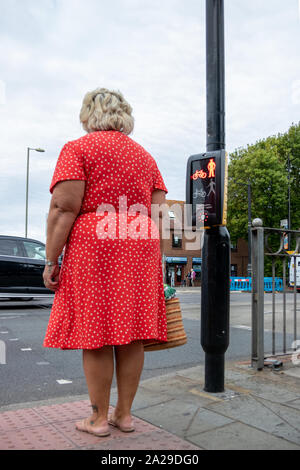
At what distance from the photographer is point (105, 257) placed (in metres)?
2.45

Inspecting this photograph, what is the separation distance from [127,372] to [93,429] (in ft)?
1.19

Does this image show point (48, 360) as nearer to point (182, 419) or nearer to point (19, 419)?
point (19, 419)

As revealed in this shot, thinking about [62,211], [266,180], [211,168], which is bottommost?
[62,211]

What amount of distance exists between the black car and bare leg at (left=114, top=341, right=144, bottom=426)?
8453mm

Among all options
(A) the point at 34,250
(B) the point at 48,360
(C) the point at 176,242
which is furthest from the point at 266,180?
(B) the point at 48,360

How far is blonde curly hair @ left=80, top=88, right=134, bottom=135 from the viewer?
8.52 feet

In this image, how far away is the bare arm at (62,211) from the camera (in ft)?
7.98

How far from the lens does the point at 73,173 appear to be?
243 centimetres

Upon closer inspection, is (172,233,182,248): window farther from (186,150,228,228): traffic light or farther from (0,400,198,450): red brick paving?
(0,400,198,450): red brick paving

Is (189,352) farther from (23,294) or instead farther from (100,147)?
(23,294)

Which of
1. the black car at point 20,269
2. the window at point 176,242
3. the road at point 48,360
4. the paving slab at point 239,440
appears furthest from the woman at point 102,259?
the window at point 176,242

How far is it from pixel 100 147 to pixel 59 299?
893 mm

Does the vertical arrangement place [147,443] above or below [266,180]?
below
